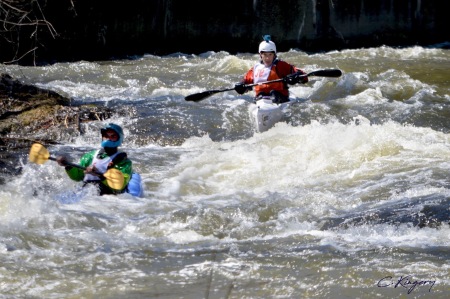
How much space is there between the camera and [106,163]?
758 centimetres

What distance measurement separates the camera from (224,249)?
6.17 meters

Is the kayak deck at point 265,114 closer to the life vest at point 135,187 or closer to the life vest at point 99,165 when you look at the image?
the life vest at point 135,187

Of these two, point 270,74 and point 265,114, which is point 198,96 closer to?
point 270,74

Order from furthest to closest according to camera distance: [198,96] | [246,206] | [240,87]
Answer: [198,96]
[240,87]
[246,206]

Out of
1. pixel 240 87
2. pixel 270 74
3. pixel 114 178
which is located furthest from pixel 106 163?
pixel 270 74

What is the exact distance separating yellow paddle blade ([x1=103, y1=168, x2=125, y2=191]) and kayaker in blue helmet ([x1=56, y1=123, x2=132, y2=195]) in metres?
0.13

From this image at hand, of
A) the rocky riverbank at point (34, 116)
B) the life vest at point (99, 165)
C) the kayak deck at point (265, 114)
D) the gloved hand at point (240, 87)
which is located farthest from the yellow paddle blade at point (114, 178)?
the gloved hand at point (240, 87)

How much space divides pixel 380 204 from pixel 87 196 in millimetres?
2622

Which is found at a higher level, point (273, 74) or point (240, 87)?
point (273, 74)

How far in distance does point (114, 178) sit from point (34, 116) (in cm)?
369

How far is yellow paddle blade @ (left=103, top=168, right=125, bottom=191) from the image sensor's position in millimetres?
7277

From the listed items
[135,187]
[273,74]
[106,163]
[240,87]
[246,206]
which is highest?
[273,74]

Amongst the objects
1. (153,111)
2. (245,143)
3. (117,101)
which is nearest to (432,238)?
(245,143)

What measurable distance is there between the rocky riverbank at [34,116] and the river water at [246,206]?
0.26 m
